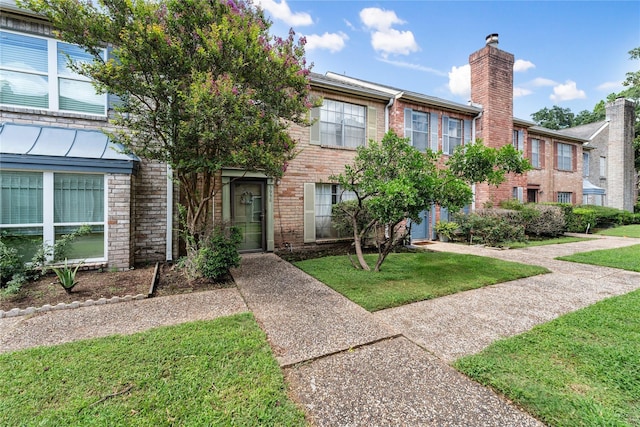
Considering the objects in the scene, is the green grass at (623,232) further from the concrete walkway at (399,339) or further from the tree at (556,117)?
the tree at (556,117)

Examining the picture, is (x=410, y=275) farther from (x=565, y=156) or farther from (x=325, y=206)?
(x=565, y=156)

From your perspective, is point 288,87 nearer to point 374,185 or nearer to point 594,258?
point 374,185

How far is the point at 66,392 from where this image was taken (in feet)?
6.98

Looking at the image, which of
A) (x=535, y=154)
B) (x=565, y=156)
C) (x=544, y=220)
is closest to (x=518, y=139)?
(x=535, y=154)

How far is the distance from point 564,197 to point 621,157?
26.8 ft

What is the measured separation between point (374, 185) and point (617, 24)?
13957 millimetres

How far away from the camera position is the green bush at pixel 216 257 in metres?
4.93

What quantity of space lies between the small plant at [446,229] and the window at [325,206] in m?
4.25

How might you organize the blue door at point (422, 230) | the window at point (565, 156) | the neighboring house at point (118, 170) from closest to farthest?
the neighboring house at point (118, 170) → the blue door at point (422, 230) → the window at point (565, 156)

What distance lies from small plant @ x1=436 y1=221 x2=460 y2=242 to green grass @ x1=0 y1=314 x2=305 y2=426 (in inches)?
369

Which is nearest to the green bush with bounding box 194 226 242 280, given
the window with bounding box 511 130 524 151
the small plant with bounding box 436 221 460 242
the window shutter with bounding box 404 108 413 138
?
the window shutter with bounding box 404 108 413 138

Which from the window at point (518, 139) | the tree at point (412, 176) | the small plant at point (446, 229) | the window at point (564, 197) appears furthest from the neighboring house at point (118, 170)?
the window at point (564, 197)

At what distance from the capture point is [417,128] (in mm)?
10711

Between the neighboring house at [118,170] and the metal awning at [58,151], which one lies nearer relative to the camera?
the metal awning at [58,151]
